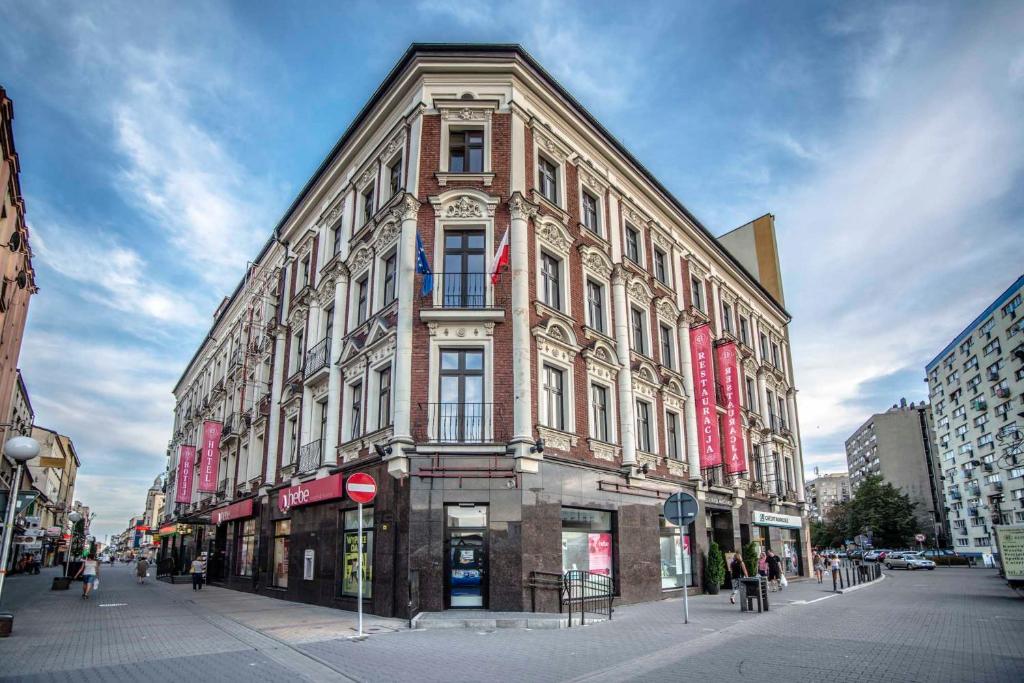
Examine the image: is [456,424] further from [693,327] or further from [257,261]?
[257,261]

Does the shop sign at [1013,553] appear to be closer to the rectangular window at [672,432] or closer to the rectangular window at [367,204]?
the rectangular window at [672,432]

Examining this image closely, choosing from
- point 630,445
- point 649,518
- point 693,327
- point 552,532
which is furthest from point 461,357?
point 693,327

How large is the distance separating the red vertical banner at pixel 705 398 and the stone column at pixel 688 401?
223 mm

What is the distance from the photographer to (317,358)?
72.1 feet

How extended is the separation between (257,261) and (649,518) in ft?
76.8

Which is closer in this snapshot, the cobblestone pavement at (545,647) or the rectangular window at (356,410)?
the cobblestone pavement at (545,647)

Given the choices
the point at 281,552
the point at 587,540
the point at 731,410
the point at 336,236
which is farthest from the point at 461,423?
the point at 731,410

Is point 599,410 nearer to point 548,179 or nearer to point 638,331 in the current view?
point 638,331

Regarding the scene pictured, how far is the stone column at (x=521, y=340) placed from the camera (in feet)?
51.8

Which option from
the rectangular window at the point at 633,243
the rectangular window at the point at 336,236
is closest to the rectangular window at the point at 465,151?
the rectangular window at the point at 336,236

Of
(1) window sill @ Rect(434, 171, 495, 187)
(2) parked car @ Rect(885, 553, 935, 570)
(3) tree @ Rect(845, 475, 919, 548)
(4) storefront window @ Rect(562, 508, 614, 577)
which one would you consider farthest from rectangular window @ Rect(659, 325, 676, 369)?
(3) tree @ Rect(845, 475, 919, 548)

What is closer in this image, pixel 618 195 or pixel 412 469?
pixel 412 469

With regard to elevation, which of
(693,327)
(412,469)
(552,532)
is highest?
(693,327)

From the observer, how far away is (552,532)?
15.8 m
